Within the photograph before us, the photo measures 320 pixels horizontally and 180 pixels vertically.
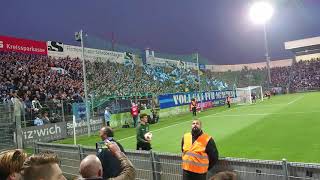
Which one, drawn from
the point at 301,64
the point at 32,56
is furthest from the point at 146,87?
the point at 301,64

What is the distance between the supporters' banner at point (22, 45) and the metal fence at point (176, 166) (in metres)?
28.4

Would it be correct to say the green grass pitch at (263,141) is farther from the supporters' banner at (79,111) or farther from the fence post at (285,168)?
the fence post at (285,168)

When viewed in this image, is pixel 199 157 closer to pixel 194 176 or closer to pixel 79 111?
pixel 194 176

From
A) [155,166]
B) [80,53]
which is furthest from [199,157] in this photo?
[80,53]

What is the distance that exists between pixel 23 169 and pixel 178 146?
15.3 m

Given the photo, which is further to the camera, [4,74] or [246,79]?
[246,79]

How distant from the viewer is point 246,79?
93.8 metres

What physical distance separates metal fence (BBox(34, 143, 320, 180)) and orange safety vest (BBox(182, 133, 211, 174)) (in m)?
0.28

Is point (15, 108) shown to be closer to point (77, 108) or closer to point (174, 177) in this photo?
point (174, 177)

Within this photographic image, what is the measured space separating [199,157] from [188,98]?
1443 inches

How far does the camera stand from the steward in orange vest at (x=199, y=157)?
770 centimetres

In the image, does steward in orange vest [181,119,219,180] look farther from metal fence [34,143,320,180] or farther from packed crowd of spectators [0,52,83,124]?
packed crowd of spectators [0,52,83,124]

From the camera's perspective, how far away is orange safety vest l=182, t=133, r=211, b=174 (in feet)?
25.3

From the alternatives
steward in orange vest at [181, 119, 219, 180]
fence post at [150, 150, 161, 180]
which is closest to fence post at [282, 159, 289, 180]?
steward in orange vest at [181, 119, 219, 180]
